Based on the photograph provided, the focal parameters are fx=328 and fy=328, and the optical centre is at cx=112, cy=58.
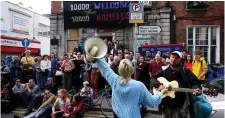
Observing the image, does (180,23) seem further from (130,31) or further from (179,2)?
(130,31)

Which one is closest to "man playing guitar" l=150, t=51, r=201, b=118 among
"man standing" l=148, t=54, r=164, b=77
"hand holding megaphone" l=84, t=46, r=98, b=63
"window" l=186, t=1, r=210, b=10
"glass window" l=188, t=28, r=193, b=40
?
"hand holding megaphone" l=84, t=46, r=98, b=63

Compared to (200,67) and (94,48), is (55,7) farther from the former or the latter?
(94,48)

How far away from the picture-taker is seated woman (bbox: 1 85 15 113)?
10.7m

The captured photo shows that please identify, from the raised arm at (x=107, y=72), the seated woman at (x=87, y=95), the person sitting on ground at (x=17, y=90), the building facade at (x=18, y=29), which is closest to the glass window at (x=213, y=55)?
the seated woman at (x=87, y=95)

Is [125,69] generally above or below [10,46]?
below

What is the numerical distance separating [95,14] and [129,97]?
49.8 ft

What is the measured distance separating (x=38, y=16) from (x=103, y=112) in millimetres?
26283

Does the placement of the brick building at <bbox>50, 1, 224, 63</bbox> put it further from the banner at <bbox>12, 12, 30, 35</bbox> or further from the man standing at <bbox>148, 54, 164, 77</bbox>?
the banner at <bbox>12, 12, 30, 35</bbox>

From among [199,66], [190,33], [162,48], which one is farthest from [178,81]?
[190,33]

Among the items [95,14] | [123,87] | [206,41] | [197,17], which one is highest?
[95,14]

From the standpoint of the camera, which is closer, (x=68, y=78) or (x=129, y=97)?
(x=129, y=97)

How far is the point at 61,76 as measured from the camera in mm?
13172

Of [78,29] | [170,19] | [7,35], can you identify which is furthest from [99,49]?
[7,35]

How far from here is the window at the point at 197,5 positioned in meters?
17.2
